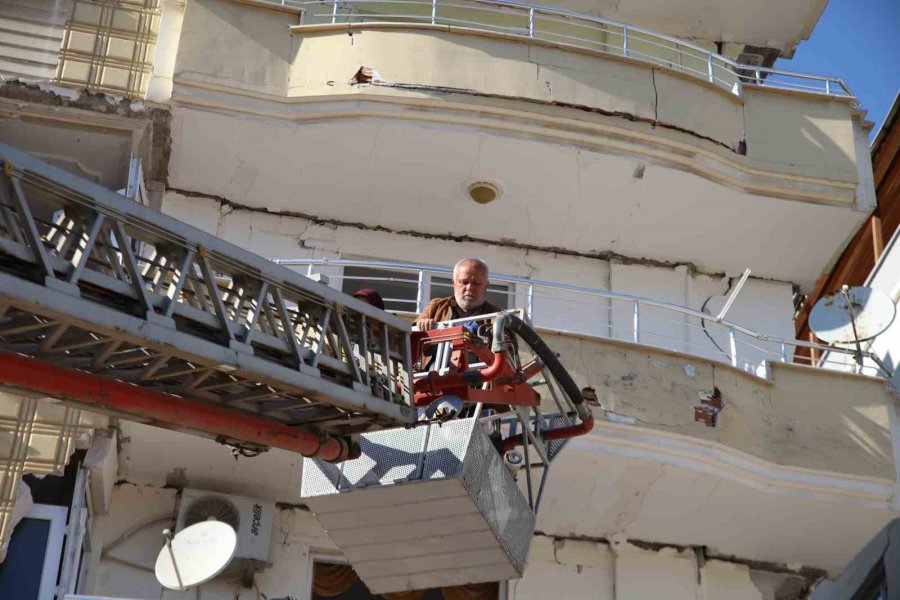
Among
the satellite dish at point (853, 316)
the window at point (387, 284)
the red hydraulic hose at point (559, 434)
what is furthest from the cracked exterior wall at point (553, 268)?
the red hydraulic hose at point (559, 434)

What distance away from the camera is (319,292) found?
347 inches

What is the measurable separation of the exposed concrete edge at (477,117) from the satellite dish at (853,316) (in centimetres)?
157

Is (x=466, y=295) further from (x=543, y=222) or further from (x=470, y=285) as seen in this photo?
(x=543, y=222)

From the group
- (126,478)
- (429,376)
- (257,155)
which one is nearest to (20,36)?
A: (257,155)

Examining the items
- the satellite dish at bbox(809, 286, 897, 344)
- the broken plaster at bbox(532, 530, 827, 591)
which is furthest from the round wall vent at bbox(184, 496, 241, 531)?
the satellite dish at bbox(809, 286, 897, 344)

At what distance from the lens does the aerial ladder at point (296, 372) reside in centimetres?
741

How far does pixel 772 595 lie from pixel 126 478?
6.38 m

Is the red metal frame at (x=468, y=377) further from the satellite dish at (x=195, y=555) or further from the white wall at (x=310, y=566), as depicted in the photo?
the white wall at (x=310, y=566)

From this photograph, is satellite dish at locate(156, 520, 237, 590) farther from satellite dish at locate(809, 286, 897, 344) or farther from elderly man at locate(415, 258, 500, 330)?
satellite dish at locate(809, 286, 897, 344)

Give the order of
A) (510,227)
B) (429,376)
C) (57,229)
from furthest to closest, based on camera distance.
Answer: (510,227)
(429,376)
(57,229)

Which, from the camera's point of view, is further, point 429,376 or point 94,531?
point 94,531

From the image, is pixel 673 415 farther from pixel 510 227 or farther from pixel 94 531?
pixel 94 531

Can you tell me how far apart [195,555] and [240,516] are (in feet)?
4.54

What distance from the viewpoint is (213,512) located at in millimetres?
13344
